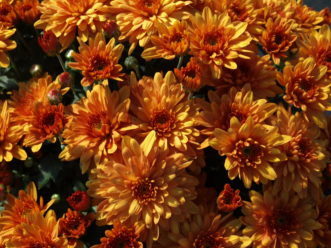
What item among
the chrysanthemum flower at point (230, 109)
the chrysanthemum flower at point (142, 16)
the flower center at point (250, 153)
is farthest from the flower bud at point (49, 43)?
the flower center at point (250, 153)

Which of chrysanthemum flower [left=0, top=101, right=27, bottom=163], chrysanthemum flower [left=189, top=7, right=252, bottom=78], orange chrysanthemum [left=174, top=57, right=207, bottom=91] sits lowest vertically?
chrysanthemum flower [left=0, top=101, right=27, bottom=163]

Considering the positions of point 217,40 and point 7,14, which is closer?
point 217,40

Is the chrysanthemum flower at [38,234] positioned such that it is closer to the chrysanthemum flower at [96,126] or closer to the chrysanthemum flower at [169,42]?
the chrysanthemum flower at [96,126]

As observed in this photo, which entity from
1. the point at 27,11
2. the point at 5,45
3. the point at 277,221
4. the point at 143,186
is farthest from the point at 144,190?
the point at 27,11

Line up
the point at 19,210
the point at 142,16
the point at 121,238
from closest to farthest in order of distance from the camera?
the point at 121,238 < the point at 19,210 < the point at 142,16

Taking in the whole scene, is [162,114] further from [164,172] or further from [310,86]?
[310,86]

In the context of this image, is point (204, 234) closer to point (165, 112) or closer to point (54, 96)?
point (165, 112)

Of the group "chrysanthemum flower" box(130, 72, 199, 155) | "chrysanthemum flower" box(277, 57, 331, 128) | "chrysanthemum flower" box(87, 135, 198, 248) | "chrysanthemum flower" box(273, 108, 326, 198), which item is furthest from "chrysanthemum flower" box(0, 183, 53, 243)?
"chrysanthemum flower" box(277, 57, 331, 128)

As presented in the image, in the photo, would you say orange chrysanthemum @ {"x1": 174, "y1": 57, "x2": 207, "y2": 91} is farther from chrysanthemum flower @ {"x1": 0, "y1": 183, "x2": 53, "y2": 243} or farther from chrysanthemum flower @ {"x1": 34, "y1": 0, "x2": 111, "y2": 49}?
chrysanthemum flower @ {"x1": 0, "y1": 183, "x2": 53, "y2": 243}
